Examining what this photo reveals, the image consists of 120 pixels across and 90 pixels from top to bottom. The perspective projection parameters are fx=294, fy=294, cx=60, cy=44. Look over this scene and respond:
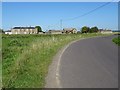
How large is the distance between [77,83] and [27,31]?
17296 cm

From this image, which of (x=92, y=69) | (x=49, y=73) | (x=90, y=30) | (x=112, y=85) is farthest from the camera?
(x=90, y=30)

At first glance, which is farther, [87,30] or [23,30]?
[23,30]

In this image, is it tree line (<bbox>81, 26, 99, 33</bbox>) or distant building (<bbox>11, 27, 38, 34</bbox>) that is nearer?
tree line (<bbox>81, 26, 99, 33</bbox>)

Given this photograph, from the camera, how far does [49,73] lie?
41.9 ft

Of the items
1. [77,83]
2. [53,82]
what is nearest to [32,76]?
[53,82]

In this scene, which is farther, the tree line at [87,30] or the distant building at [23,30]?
the distant building at [23,30]

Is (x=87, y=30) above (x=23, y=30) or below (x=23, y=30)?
below

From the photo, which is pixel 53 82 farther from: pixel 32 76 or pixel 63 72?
pixel 63 72

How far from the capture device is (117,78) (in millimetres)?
11328

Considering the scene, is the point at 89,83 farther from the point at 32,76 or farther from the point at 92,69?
the point at 92,69

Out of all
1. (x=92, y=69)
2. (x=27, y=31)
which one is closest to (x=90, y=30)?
(x=27, y=31)

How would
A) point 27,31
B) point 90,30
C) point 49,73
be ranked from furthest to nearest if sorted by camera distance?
point 27,31
point 90,30
point 49,73

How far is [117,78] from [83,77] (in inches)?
52.7

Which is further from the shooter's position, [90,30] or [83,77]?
[90,30]
